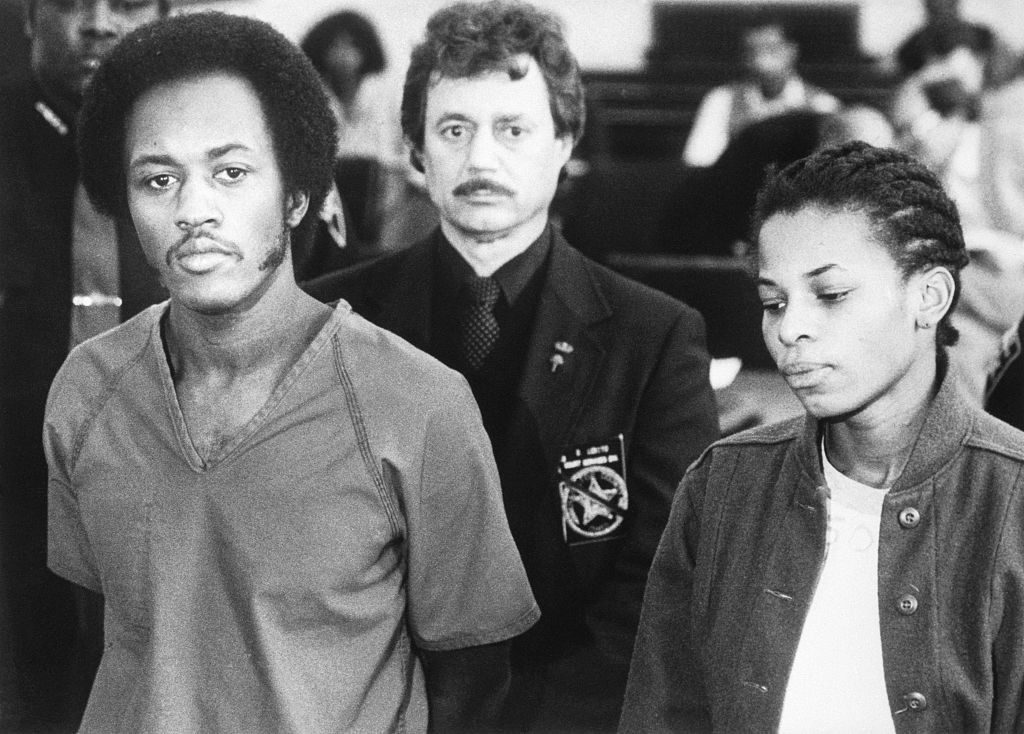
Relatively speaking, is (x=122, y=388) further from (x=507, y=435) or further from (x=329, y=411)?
(x=507, y=435)

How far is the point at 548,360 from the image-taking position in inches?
70.4

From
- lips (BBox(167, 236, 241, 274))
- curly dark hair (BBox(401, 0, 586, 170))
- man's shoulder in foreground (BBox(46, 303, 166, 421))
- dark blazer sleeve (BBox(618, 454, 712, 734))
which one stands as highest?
curly dark hair (BBox(401, 0, 586, 170))

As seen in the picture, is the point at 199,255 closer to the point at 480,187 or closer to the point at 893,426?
the point at 480,187

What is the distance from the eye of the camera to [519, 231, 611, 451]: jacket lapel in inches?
A: 69.6

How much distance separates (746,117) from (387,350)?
5.78 ft

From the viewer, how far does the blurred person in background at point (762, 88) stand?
3262 mm

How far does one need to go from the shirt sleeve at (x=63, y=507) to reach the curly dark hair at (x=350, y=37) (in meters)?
0.99

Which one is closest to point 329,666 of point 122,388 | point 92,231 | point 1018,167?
point 122,388

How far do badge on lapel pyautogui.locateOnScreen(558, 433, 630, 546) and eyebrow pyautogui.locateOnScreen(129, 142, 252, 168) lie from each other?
2.14 feet

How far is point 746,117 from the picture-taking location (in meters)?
2.96

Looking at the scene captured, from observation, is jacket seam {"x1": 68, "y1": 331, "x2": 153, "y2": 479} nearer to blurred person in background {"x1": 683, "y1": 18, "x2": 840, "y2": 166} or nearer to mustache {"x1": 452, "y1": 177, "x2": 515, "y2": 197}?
mustache {"x1": 452, "y1": 177, "x2": 515, "y2": 197}

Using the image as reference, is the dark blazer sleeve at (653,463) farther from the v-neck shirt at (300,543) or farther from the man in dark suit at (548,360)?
the v-neck shirt at (300,543)

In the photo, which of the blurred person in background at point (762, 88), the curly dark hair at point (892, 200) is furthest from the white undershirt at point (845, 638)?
the blurred person in background at point (762, 88)

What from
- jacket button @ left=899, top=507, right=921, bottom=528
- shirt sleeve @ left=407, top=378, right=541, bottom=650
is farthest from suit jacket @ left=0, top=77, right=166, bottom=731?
jacket button @ left=899, top=507, right=921, bottom=528
